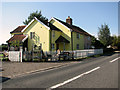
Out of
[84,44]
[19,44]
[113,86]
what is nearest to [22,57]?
[19,44]

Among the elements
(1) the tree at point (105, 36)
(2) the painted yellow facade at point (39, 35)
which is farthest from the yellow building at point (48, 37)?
(1) the tree at point (105, 36)

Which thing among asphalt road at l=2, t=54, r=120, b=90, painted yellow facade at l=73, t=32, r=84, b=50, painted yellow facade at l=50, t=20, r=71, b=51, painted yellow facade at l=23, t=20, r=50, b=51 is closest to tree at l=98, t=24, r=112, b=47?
painted yellow facade at l=73, t=32, r=84, b=50

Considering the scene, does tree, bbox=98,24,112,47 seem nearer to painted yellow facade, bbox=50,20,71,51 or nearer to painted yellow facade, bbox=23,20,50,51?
painted yellow facade, bbox=50,20,71,51

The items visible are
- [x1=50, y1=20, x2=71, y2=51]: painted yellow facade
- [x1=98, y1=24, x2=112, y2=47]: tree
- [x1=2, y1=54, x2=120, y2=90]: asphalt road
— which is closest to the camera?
[x1=2, y1=54, x2=120, y2=90]: asphalt road

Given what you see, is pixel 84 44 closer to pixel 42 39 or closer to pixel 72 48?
pixel 72 48

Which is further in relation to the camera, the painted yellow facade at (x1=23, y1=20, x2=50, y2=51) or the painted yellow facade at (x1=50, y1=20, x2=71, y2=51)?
the painted yellow facade at (x1=50, y1=20, x2=71, y2=51)

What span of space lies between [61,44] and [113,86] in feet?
79.0

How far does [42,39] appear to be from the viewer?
26594mm

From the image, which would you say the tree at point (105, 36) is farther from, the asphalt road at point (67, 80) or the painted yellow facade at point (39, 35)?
the asphalt road at point (67, 80)

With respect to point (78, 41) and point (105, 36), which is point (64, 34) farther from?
point (105, 36)

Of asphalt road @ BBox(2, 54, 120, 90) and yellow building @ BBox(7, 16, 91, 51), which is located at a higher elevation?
yellow building @ BBox(7, 16, 91, 51)

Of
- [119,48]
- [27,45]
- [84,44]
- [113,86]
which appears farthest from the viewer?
[119,48]

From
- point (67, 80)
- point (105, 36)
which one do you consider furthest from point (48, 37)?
point (105, 36)

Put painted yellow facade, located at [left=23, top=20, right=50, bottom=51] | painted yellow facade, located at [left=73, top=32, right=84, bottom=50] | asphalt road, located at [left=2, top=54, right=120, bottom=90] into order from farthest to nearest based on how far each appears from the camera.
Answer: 1. painted yellow facade, located at [left=73, top=32, right=84, bottom=50]
2. painted yellow facade, located at [left=23, top=20, right=50, bottom=51]
3. asphalt road, located at [left=2, top=54, right=120, bottom=90]
